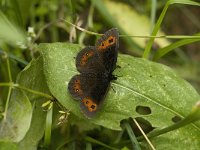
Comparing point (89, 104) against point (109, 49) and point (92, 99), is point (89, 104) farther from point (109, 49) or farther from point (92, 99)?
point (109, 49)

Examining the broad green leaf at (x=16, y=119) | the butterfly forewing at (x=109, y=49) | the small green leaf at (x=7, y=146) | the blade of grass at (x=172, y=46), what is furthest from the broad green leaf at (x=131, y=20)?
the small green leaf at (x=7, y=146)

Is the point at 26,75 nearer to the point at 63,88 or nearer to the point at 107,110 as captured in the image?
the point at 63,88

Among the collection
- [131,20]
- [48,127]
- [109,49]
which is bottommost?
[48,127]

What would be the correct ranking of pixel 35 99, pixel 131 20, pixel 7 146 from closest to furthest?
1. pixel 7 146
2. pixel 35 99
3. pixel 131 20

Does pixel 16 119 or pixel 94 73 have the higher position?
pixel 94 73

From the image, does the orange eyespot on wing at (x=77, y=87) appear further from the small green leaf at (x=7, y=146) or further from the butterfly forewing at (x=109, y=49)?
the small green leaf at (x=7, y=146)

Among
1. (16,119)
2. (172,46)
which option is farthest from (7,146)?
(172,46)
